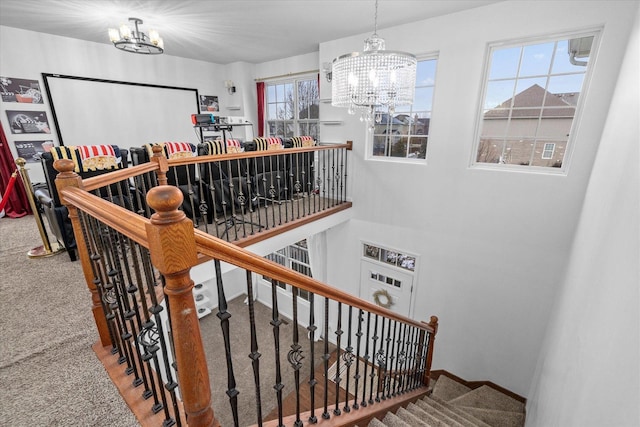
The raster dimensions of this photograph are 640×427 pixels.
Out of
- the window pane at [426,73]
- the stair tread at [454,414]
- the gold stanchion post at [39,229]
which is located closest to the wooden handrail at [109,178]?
the gold stanchion post at [39,229]

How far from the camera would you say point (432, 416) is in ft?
8.16

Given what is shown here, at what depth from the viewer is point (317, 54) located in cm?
532

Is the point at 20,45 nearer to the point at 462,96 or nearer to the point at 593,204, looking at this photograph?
the point at 462,96

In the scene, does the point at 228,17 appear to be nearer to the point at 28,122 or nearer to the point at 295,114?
the point at 295,114

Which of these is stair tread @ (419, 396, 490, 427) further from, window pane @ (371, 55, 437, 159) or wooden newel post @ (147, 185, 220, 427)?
window pane @ (371, 55, 437, 159)

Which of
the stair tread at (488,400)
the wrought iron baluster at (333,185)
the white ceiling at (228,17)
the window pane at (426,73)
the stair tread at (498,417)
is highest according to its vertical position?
the white ceiling at (228,17)

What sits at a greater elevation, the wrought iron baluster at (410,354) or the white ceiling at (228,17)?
the white ceiling at (228,17)

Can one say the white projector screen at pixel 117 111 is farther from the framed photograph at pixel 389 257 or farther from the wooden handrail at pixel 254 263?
the wooden handrail at pixel 254 263

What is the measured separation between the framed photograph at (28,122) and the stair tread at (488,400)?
23.7 feet

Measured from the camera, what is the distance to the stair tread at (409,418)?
87.1 inches

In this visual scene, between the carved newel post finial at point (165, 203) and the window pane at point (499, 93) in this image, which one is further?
the window pane at point (499, 93)

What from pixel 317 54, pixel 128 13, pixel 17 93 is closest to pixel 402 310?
pixel 317 54

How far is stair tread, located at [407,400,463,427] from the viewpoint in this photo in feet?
7.74

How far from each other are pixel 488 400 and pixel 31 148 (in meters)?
7.61
